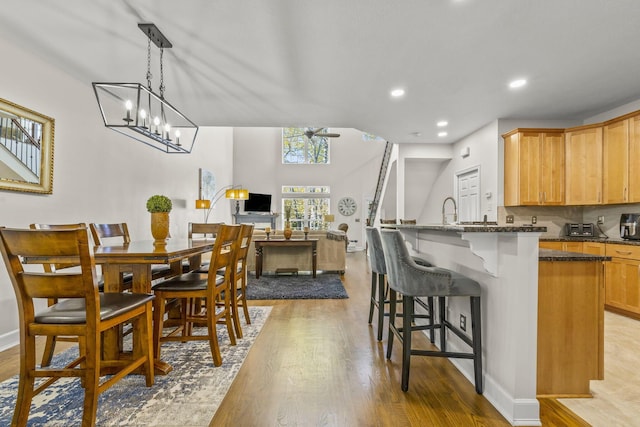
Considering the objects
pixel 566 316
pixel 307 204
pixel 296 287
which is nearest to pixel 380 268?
pixel 566 316

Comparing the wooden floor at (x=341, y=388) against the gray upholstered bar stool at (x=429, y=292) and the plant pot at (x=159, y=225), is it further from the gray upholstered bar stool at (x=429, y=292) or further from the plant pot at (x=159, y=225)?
the plant pot at (x=159, y=225)

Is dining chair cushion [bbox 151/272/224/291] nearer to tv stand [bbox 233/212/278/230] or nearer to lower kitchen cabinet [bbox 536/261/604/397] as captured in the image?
lower kitchen cabinet [bbox 536/261/604/397]

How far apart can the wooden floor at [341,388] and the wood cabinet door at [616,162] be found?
137 inches

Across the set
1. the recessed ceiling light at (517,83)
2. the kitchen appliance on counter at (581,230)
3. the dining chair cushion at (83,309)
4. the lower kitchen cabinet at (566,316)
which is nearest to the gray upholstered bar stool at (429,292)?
the lower kitchen cabinet at (566,316)

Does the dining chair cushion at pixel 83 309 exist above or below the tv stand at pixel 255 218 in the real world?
below

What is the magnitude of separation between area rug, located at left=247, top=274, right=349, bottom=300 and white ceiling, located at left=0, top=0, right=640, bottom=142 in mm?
2648

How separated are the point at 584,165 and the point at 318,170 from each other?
768 centimetres

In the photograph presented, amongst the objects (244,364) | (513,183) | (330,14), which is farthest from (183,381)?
(513,183)

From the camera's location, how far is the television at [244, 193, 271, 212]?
10.0 metres

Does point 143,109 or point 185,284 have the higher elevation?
point 143,109

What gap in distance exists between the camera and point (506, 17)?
2.32 m

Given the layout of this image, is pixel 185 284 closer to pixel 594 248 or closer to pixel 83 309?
pixel 83 309

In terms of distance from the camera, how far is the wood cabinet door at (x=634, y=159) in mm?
3639

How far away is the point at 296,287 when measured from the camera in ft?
15.1
